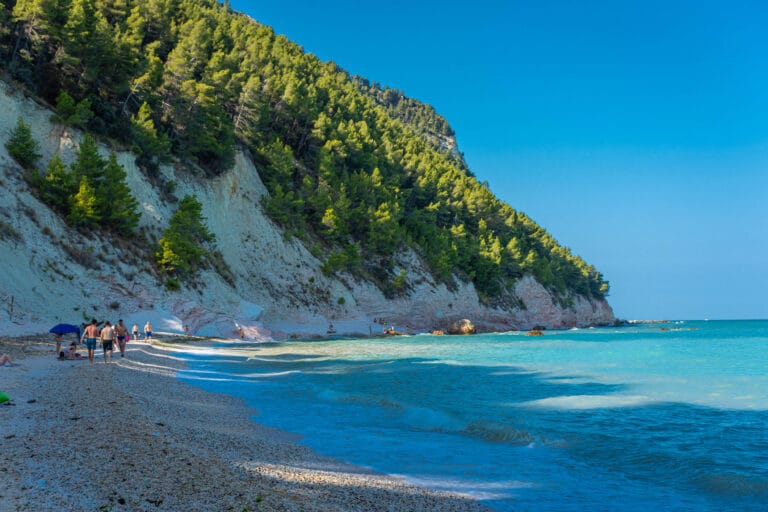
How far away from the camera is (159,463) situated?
21.4 ft

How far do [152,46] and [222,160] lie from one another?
15.0m

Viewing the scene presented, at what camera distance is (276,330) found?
48125 millimetres

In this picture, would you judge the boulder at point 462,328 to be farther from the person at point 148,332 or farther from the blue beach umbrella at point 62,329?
the blue beach umbrella at point 62,329

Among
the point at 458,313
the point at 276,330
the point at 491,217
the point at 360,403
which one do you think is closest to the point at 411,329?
the point at 458,313

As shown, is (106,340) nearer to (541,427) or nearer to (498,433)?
(498,433)

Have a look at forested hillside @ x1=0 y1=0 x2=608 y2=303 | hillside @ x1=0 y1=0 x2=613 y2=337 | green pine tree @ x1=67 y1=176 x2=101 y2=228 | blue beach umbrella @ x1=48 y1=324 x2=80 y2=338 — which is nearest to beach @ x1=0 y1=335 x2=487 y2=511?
blue beach umbrella @ x1=48 y1=324 x2=80 y2=338

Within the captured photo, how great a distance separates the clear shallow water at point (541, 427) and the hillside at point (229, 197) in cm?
1613

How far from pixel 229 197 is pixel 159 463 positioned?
46.5 metres

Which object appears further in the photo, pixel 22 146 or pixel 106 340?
pixel 22 146

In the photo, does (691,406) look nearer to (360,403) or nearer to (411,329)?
(360,403)

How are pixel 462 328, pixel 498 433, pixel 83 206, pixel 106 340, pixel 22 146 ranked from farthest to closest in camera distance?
pixel 462 328 → pixel 22 146 → pixel 83 206 → pixel 106 340 → pixel 498 433

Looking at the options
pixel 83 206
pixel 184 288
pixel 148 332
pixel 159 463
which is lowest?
pixel 159 463

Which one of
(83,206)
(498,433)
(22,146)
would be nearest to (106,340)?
(498,433)

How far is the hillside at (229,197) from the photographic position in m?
34.1
